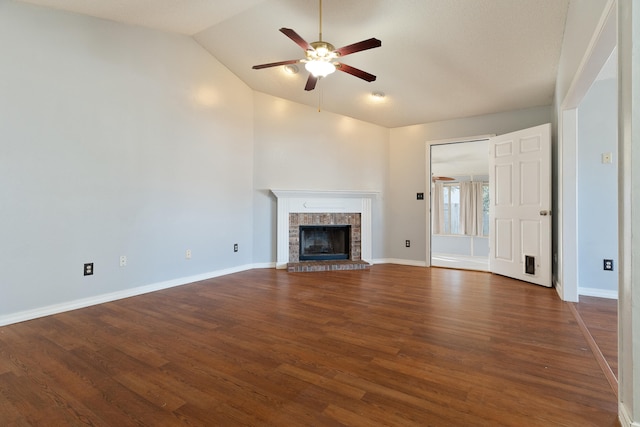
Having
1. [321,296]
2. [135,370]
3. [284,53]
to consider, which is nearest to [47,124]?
[135,370]

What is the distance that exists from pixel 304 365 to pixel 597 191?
3861 millimetres

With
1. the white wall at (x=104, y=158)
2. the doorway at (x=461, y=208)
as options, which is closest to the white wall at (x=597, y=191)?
the doorway at (x=461, y=208)

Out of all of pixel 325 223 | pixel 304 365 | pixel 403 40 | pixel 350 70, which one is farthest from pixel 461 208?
pixel 304 365

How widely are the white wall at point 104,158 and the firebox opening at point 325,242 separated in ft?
4.75

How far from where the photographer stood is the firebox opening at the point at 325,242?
211 inches

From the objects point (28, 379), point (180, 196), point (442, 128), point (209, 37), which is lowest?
point (28, 379)

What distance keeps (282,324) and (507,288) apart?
3005 millimetres

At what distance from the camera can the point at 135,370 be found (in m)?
1.80

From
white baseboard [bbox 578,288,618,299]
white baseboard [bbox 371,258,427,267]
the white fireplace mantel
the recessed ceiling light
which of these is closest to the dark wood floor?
white baseboard [bbox 578,288,618,299]

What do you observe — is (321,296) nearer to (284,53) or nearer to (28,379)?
(28,379)

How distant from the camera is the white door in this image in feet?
12.5

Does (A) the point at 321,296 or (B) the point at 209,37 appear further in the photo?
(B) the point at 209,37

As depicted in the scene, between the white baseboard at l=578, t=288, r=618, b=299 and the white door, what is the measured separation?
1.11 ft

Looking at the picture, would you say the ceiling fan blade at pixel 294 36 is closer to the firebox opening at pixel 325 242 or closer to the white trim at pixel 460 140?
the firebox opening at pixel 325 242
